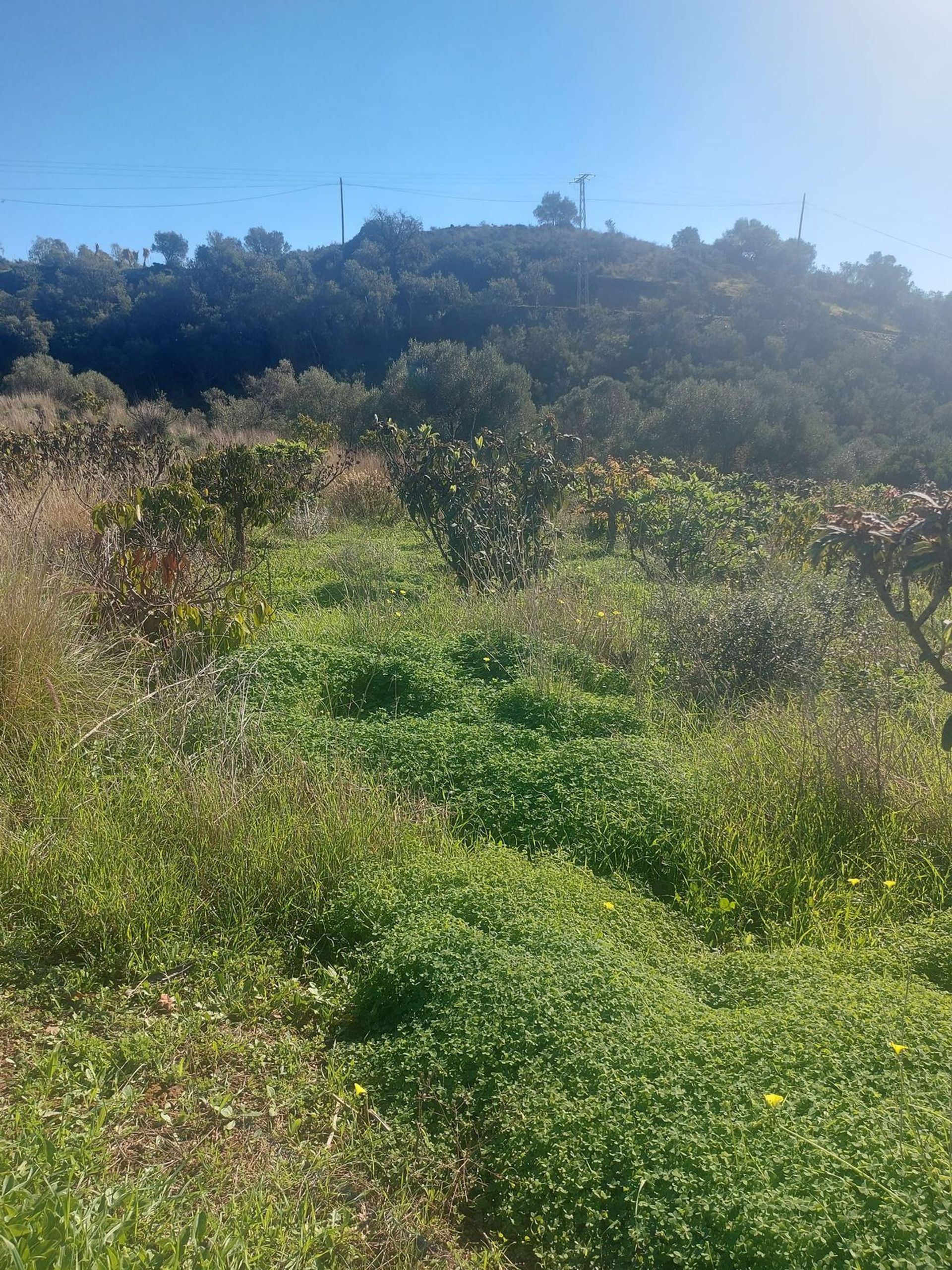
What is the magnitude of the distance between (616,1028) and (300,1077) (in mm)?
864

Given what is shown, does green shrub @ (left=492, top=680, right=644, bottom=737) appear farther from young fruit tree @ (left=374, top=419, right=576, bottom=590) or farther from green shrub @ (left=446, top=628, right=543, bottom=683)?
young fruit tree @ (left=374, top=419, right=576, bottom=590)

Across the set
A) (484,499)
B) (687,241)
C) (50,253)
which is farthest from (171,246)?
(484,499)

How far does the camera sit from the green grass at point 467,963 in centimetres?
176

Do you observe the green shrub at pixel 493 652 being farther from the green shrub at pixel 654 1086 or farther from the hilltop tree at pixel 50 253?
the hilltop tree at pixel 50 253

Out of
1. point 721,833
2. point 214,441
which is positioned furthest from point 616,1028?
point 214,441

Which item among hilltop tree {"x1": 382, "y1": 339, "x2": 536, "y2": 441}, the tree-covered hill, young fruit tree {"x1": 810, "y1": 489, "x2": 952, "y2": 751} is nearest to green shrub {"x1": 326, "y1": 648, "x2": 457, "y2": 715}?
young fruit tree {"x1": 810, "y1": 489, "x2": 952, "y2": 751}

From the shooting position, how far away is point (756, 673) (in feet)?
15.9

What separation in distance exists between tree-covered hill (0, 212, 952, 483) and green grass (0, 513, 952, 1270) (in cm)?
1530

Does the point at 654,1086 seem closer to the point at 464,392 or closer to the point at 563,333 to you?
the point at 464,392

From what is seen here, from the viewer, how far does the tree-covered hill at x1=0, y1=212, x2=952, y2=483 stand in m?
20.0

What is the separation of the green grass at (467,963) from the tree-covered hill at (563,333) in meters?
15.3

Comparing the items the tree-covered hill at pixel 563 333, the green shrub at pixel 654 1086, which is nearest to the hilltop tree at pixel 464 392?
the tree-covered hill at pixel 563 333

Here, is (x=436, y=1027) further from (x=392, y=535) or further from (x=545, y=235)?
(x=545, y=235)

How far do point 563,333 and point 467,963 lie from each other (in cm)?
2657
